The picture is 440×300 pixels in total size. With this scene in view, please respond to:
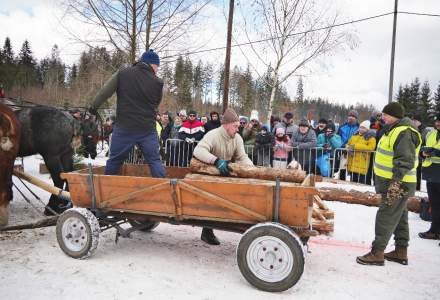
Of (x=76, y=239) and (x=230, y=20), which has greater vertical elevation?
(x=230, y=20)

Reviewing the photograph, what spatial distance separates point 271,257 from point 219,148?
4.94ft

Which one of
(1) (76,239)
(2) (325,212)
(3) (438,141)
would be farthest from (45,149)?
(3) (438,141)

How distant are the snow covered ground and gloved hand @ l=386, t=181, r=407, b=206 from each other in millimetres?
754

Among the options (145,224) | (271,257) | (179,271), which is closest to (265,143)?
(145,224)

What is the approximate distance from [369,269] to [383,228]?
1.58ft

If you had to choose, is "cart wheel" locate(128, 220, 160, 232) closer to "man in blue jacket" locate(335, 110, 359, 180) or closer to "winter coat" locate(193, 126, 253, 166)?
"winter coat" locate(193, 126, 253, 166)

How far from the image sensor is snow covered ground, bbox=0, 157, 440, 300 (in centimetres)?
314

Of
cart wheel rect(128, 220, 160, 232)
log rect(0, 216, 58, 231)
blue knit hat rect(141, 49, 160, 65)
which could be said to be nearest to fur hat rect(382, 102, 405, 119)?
blue knit hat rect(141, 49, 160, 65)

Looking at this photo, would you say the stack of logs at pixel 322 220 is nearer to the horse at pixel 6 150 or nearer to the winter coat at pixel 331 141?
the winter coat at pixel 331 141

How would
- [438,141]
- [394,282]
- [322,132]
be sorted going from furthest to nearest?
[322,132]
[438,141]
[394,282]

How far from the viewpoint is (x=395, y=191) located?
393 cm

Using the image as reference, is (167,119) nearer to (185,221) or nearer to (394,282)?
(185,221)

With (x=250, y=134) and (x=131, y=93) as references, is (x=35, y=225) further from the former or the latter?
(x=250, y=134)

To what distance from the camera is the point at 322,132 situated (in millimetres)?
8805
